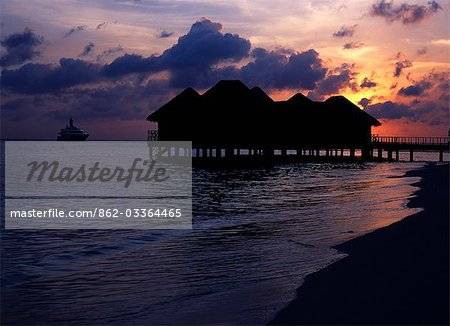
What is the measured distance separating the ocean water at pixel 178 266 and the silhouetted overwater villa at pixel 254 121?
112 feet

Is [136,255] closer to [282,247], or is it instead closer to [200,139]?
[282,247]

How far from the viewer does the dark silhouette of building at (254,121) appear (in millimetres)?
50562

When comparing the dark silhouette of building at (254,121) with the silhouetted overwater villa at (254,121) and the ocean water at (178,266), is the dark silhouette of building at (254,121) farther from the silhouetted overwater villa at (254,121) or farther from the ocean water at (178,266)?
the ocean water at (178,266)

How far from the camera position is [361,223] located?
42.5 ft

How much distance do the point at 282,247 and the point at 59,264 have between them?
3799mm

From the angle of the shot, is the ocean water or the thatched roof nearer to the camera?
the ocean water

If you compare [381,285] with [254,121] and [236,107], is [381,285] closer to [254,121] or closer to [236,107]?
[236,107]

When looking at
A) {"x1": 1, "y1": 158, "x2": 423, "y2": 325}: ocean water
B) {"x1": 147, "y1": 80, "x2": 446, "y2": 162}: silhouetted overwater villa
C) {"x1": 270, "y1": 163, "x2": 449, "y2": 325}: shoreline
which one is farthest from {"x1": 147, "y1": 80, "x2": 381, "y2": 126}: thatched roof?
{"x1": 270, "y1": 163, "x2": 449, "y2": 325}: shoreline

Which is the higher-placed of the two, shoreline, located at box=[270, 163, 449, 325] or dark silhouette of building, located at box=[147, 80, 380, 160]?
dark silhouette of building, located at box=[147, 80, 380, 160]

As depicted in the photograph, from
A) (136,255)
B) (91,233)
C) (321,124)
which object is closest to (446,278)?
(136,255)

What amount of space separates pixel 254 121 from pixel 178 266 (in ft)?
143

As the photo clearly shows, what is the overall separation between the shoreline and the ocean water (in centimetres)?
30

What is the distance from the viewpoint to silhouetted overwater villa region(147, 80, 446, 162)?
50.6m

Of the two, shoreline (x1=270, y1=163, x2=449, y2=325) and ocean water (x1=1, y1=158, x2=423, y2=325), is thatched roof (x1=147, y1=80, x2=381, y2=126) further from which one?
shoreline (x1=270, y1=163, x2=449, y2=325)
